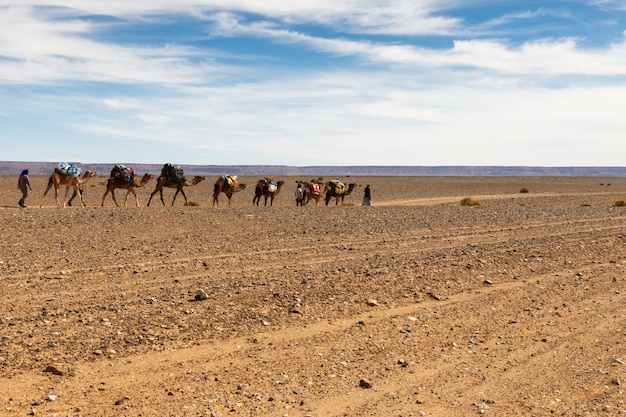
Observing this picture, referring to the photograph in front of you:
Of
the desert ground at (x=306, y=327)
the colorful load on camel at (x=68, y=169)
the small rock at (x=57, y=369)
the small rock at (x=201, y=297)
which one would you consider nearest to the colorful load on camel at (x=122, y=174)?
the colorful load on camel at (x=68, y=169)

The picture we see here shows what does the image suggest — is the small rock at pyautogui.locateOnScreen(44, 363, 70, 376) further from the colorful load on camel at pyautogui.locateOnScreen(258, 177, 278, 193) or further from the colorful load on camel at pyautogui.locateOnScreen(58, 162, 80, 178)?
the colorful load on camel at pyautogui.locateOnScreen(258, 177, 278, 193)

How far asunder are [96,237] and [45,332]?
883cm

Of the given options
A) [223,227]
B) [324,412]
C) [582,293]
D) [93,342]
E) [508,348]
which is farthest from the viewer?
[223,227]

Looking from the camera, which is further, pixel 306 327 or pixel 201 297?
pixel 201 297

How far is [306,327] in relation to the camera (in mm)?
9453

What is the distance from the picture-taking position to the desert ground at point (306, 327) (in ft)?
23.4

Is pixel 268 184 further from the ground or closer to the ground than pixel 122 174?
closer to the ground

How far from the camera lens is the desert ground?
7121 millimetres

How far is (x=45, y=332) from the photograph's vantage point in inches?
339

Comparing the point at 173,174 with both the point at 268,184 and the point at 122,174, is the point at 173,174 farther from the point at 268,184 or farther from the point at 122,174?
the point at 268,184

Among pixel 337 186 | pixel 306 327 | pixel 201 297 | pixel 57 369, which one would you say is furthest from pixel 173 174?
pixel 57 369

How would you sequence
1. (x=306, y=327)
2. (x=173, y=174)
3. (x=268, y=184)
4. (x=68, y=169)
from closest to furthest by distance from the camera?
(x=306, y=327)
(x=68, y=169)
(x=173, y=174)
(x=268, y=184)

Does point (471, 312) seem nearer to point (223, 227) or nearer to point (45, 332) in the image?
point (45, 332)

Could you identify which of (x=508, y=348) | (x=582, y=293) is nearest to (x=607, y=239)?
(x=582, y=293)
